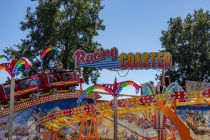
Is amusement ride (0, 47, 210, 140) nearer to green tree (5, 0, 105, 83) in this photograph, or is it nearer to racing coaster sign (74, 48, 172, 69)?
racing coaster sign (74, 48, 172, 69)

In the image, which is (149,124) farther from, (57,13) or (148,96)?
(57,13)

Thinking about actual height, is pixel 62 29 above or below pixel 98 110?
above

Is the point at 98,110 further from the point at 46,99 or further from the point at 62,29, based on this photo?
the point at 62,29

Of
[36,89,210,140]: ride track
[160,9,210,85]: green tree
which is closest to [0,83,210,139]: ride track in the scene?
[36,89,210,140]: ride track

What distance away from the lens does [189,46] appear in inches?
1746

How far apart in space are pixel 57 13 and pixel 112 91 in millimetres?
21756

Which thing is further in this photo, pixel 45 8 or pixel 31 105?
pixel 45 8

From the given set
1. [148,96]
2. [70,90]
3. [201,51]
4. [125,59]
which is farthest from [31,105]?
[201,51]

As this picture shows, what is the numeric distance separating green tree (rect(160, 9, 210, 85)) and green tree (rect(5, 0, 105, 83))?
857cm

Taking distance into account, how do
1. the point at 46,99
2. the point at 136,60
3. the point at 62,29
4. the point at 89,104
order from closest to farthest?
1. the point at 89,104
2. the point at 46,99
3. the point at 136,60
4. the point at 62,29

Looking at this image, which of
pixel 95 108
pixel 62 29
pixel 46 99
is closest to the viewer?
pixel 95 108

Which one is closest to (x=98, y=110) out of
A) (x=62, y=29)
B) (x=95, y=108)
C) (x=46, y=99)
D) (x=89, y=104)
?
(x=95, y=108)

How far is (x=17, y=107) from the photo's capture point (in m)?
28.8

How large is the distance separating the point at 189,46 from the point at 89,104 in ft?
72.6
